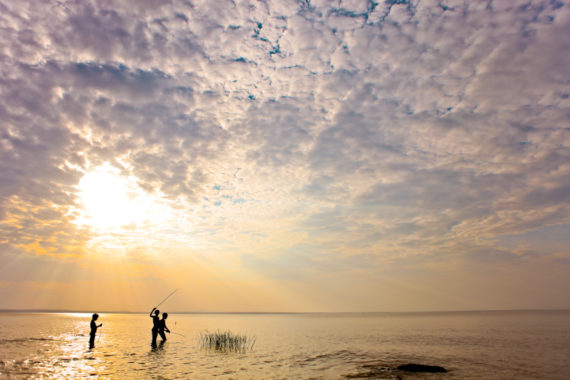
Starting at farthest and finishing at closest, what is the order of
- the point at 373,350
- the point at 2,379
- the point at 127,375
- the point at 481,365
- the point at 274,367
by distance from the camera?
the point at 373,350, the point at 481,365, the point at 274,367, the point at 127,375, the point at 2,379

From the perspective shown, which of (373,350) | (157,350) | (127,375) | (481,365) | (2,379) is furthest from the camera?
(373,350)

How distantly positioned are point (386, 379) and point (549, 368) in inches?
591

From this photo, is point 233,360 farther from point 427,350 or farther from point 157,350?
point 427,350

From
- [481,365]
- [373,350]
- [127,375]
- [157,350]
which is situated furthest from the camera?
[373,350]

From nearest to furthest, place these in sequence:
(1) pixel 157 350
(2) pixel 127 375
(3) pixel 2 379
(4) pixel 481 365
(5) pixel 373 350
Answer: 1. (3) pixel 2 379
2. (2) pixel 127 375
3. (4) pixel 481 365
4. (1) pixel 157 350
5. (5) pixel 373 350

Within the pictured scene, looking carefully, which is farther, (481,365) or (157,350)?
(157,350)

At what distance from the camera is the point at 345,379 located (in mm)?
20203

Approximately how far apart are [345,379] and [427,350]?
19674 mm

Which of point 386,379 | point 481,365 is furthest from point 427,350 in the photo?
point 386,379

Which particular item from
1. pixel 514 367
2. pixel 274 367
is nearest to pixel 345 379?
pixel 274 367

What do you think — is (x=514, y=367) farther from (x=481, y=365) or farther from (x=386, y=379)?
(x=386, y=379)

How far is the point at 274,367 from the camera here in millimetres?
24219

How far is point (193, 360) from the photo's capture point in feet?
86.5

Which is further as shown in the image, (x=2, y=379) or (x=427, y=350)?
(x=427, y=350)
